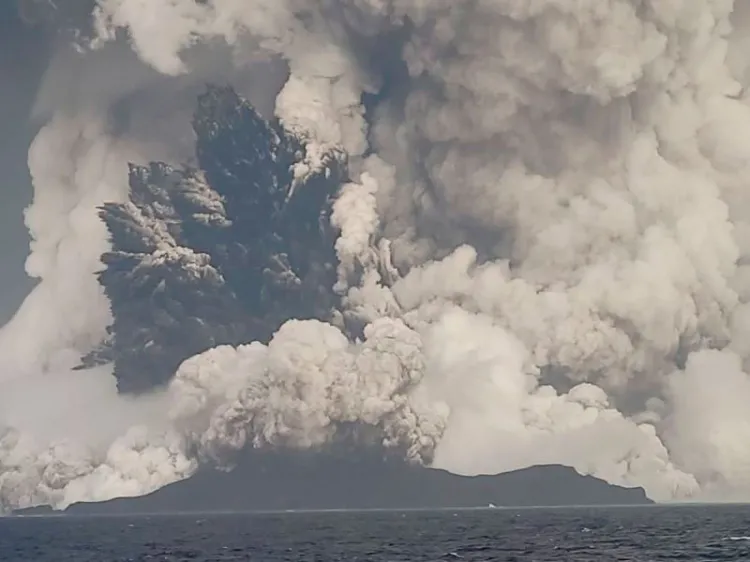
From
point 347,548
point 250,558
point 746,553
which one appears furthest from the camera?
point 347,548

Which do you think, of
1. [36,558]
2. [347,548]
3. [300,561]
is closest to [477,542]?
[347,548]

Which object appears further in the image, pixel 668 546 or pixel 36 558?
pixel 36 558

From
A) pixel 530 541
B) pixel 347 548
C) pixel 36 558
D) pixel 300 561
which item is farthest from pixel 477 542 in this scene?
pixel 36 558

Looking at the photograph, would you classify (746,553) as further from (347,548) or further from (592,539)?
(347,548)

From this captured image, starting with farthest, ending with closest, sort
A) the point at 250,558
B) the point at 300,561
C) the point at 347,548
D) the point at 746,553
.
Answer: the point at 347,548
the point at 250,558
the point at 300,561
the point at 746,553

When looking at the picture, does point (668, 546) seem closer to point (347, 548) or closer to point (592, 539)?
point (592, 539)

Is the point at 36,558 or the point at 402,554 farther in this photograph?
the point at 36,558

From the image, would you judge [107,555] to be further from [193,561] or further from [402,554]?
[402,554]

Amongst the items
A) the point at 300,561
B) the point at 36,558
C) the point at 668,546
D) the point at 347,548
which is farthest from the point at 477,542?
the point at 36,558

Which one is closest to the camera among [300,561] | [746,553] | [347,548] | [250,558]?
[746,553]
